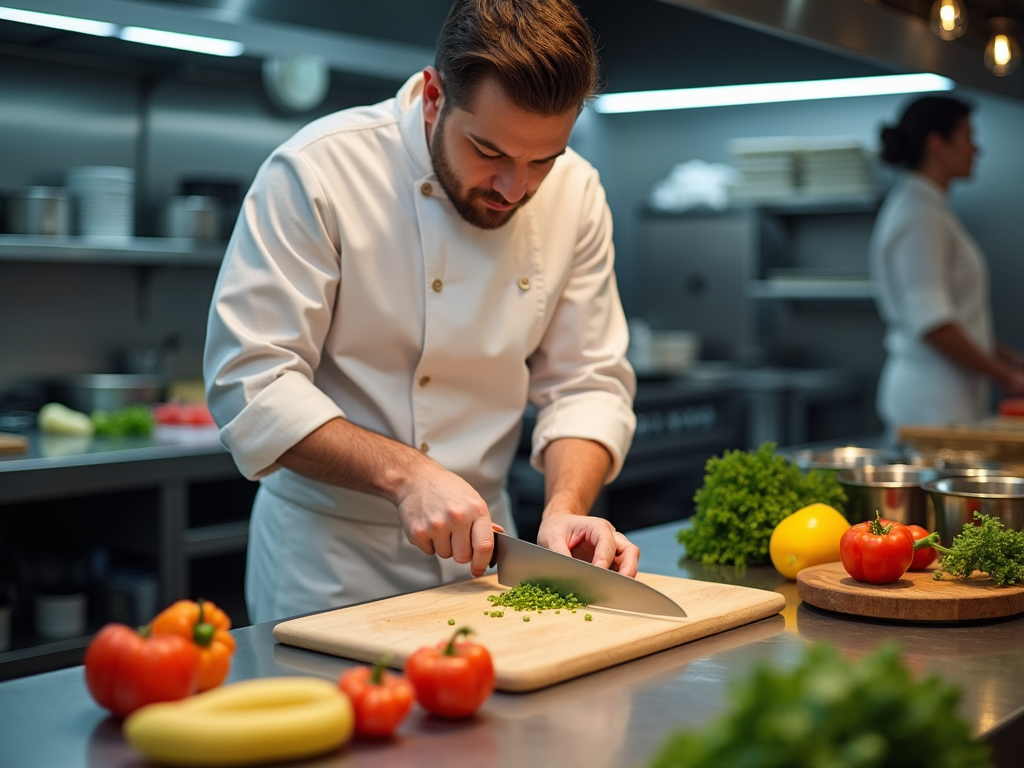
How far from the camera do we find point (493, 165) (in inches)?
64.0

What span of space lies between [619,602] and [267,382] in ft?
1.84

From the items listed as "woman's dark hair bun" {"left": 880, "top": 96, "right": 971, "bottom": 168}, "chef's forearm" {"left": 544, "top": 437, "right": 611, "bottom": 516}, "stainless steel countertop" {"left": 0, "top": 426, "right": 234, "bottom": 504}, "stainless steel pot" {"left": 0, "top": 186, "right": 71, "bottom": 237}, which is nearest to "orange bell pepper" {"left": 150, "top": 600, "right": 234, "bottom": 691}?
"chef's forearm" {"left": 544, "top": 437, "right": 611, "bottom": 516}

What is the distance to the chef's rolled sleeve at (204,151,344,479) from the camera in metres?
1.60

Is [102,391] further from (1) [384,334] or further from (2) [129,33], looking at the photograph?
(1) [384,334]

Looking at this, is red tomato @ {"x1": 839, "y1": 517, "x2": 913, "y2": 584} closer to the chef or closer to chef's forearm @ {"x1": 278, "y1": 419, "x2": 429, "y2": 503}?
the chef

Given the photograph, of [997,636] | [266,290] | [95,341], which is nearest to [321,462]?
[266,290]

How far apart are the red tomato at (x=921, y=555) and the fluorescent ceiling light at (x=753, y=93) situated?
3.26m

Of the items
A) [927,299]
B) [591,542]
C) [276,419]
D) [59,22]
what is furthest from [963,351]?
[59,22]

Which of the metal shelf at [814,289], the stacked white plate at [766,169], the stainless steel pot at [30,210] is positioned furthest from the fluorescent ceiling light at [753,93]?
the stainless steel pot at [30,210]

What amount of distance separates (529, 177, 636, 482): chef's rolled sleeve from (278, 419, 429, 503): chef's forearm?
0.35 meters

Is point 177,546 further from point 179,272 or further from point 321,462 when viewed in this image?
point 321,462

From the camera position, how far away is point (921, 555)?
163 centimetres

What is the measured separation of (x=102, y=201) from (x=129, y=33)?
Answer: 0.50 metres

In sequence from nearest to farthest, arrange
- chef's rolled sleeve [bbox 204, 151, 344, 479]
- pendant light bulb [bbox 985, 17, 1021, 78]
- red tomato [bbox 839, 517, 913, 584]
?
red tomato [bbox 839, 517, 913, 584]
chef's rolled sleeve [bbox 204, 151, 344, 479]
pendant light bulb [bbox 985, 17, 1021, 78]
